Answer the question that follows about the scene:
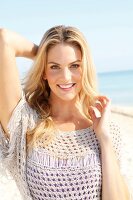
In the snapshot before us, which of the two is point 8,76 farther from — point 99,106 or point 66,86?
point 99,106

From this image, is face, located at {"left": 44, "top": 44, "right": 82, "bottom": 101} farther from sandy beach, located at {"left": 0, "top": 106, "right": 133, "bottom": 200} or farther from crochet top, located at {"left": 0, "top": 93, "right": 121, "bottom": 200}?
sandy beach, located at {"left": 0, "top": 106, "right": 133, "bottom": 200}

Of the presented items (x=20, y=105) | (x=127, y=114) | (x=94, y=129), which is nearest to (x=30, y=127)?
(x=20, y=105)

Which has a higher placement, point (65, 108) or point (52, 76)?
point (52, 76)

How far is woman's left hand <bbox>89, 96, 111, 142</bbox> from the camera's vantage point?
323cm

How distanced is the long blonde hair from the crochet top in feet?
0.20

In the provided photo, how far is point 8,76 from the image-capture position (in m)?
3.19

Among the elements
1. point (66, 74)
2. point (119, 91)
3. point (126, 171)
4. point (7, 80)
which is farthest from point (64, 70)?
point (119, 91)

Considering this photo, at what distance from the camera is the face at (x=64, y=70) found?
320cm

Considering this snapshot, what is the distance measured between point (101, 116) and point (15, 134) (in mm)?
592

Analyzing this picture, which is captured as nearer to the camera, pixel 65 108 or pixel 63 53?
pixel 63 53

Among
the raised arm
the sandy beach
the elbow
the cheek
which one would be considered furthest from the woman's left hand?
the sandy beach

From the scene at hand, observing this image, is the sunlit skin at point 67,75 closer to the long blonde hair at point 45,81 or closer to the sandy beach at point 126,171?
the long blonde hair at point 45,81

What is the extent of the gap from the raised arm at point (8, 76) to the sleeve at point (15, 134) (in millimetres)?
46

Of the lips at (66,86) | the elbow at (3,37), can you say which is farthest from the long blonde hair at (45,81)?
the elbow at (3,37)
